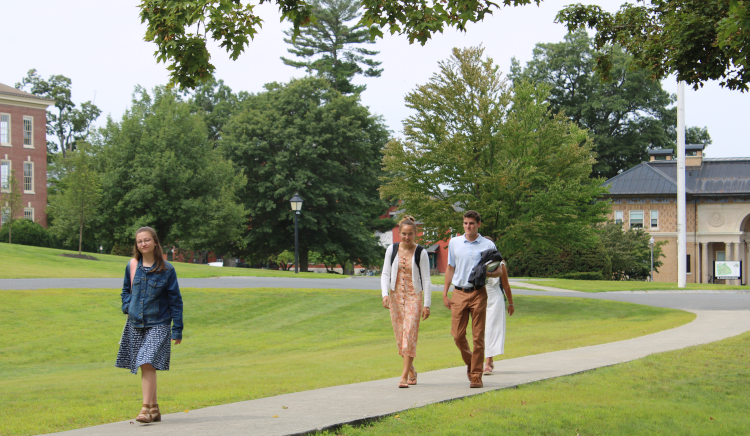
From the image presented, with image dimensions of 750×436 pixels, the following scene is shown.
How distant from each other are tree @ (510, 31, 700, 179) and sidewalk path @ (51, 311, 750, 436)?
5886 cm

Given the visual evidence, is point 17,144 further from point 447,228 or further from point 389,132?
point 447,228

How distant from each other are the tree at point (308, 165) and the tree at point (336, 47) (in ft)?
26.2

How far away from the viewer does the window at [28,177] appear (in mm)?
52875

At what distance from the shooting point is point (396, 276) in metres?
7.99

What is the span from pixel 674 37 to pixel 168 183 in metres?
37.1

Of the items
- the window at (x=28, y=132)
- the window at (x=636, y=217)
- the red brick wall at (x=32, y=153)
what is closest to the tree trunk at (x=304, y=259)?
the red brick wall at (x=32, y=153)

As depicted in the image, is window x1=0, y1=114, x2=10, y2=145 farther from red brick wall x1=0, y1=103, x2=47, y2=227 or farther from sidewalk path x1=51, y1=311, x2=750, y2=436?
sidewalk path x1=51, y1=311, x2=750, y2=436

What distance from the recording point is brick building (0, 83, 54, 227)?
51750 mm

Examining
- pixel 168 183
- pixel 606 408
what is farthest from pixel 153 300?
pixel 168 183

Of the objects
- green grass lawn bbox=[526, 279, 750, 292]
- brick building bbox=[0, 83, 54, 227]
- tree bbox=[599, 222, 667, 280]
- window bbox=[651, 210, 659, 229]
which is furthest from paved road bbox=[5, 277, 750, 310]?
window bbox=[651, 210, 659, 229]

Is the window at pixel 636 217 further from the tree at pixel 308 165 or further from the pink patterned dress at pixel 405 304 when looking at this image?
the pink patterned dress at pixel 405 304

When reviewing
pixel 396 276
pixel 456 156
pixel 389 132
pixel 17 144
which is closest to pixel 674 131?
pixel 389 132

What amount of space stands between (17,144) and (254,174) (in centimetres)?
1897

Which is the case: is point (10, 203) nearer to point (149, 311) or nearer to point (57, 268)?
point (57, 268)
